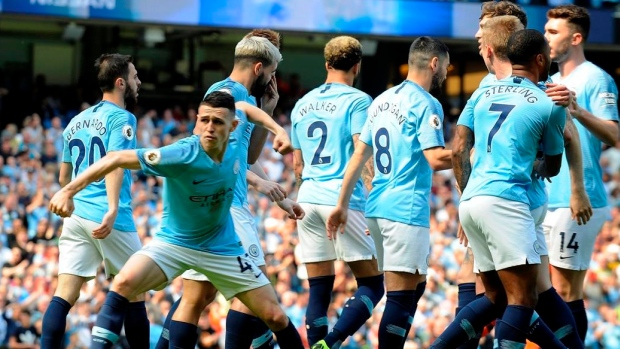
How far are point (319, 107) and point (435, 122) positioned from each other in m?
1.27

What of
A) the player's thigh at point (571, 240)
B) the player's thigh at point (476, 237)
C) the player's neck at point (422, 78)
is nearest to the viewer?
the player's thigh at point (476, 237)

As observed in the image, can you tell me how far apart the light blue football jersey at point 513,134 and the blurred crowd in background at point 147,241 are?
27.8 ft

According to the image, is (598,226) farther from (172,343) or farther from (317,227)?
(172,343)

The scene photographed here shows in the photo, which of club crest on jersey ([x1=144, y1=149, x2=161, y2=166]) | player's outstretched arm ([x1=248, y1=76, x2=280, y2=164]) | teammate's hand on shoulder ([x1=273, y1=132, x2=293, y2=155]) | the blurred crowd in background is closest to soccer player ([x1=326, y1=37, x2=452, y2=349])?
player's outstretched arm ([x1=248, y1=76, x2=280, y2=164])

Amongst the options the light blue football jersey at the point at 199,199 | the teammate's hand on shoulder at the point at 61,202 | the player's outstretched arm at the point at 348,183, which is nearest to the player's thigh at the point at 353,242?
the player's outstretched arm at the point at 348,183

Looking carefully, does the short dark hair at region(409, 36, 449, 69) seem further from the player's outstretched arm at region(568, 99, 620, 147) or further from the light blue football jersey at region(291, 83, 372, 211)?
the player's outstretched arm at region(568, 99, 620, 147)

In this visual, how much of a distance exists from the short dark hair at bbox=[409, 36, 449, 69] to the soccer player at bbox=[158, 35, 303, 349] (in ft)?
3.28

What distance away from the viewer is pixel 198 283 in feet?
25.7

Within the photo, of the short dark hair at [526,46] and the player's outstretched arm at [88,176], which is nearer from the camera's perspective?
the player's outstretched arm at [88,176]

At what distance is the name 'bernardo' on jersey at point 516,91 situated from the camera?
6943 millimetres

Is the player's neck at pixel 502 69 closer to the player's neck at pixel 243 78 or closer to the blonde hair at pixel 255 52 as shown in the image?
the blonde hair at pixel 255 52

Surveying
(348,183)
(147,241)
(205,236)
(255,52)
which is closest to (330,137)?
(348,183)

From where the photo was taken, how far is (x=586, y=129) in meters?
8.30

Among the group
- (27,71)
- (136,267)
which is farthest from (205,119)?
(27,71)
